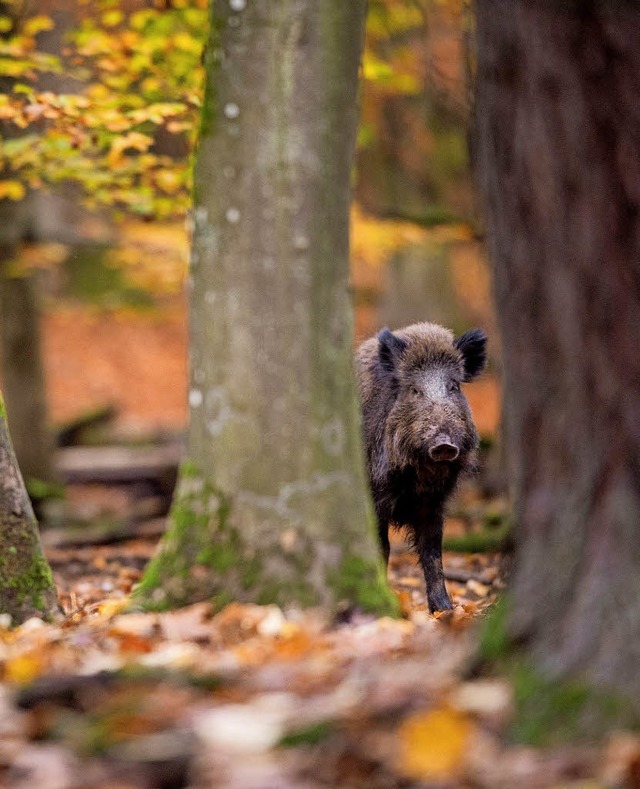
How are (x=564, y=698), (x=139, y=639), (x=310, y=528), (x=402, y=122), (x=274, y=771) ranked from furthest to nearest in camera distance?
(x=402, y=122), (x=310, y=528), (x=139, y=639), (x=564, y=698), (x=274, y=771)

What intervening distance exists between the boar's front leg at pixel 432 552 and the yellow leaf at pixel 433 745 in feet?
14.4

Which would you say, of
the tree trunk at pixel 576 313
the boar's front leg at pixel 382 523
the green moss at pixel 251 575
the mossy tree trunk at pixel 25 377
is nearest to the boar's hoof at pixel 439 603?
the boar's front leg at pixel 382 523

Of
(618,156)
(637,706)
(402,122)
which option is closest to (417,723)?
(637,706)

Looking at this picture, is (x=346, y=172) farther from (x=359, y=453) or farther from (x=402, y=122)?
(x=402, y=122)

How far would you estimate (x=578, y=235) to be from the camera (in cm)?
329

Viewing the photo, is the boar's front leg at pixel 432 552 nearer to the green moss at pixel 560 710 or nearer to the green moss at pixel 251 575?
the green moss at pixel 251 575

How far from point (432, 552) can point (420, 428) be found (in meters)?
0.87

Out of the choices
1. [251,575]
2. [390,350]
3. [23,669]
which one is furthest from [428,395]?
[23,669]

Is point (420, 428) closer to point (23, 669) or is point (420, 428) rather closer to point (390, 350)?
point (390, 350)

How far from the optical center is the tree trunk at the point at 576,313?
323 centimetres

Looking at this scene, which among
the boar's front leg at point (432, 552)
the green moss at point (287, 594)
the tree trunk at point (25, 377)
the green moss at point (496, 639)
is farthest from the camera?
the tree trunk at point (25, 377)

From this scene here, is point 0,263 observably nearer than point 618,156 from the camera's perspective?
No

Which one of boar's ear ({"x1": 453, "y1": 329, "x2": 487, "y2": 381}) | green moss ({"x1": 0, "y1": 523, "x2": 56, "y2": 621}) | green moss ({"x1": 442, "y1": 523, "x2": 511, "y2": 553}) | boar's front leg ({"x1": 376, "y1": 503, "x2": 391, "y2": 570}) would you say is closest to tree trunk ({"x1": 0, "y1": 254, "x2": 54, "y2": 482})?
green moss ({"x1": 442, "y1": 523, "x2": 511, "y2": 553})

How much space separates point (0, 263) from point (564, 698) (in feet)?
38.8
